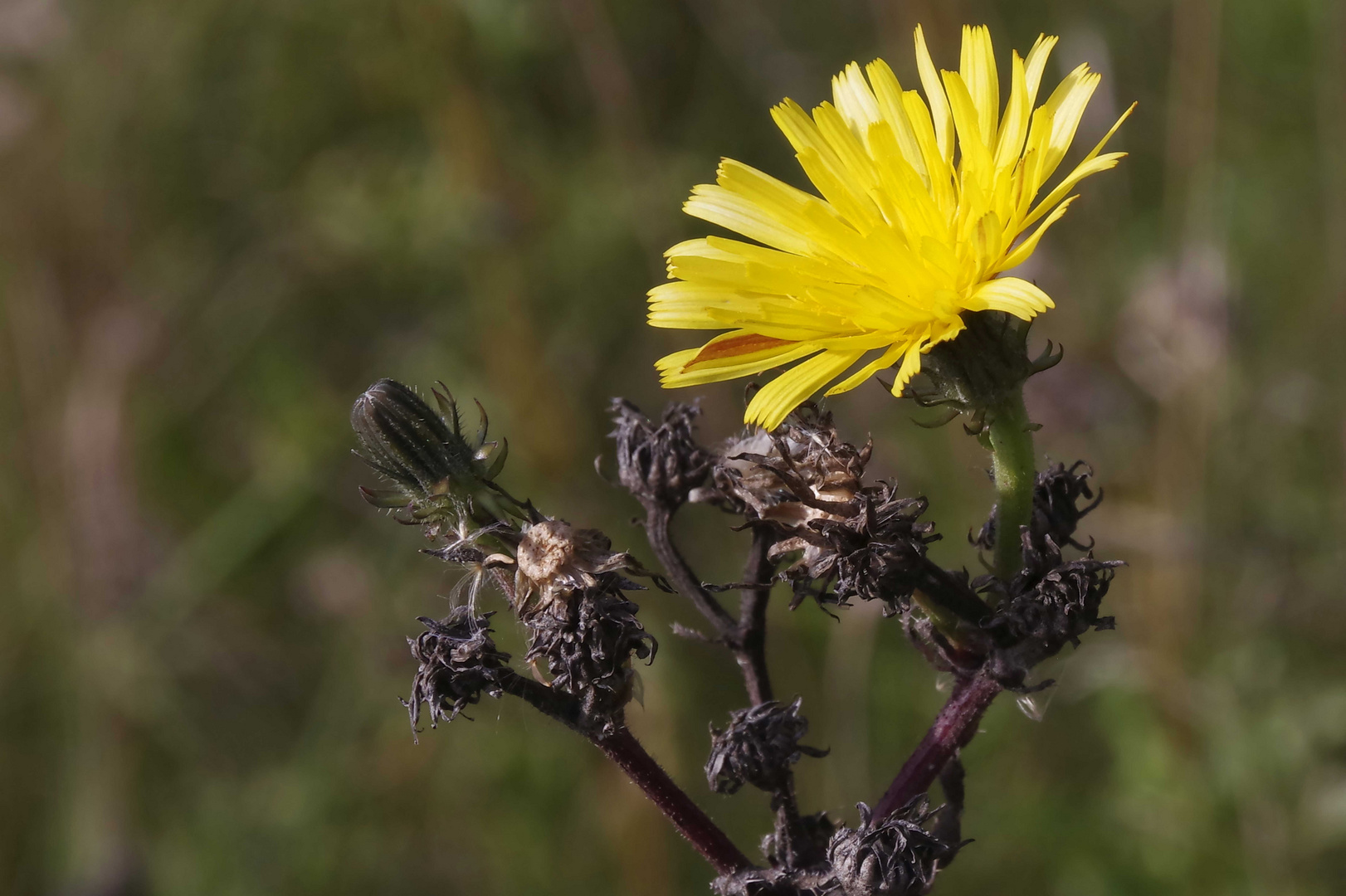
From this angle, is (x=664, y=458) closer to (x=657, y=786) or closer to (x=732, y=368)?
(x=732, y=368)

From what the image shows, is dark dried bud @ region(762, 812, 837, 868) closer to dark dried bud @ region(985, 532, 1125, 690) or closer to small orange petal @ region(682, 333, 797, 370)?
dark dried bud @ region(985, 532, 1125, 690)

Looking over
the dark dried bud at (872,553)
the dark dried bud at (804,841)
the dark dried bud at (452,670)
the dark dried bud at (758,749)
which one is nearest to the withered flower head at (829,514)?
the dark dried bud at (872,553)

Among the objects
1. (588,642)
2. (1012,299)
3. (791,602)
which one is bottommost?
(588,642)

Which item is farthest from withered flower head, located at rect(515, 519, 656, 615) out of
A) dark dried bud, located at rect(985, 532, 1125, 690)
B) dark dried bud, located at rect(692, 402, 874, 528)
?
dark dried bud, located at rect(985, 532, 1125, 690)

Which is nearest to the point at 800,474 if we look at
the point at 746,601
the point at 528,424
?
the point at 746,601

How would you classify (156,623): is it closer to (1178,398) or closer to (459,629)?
(459,629)

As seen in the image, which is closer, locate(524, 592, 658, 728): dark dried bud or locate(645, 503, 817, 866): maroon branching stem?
locate(524, 592, 658, 728): dark dried bud
